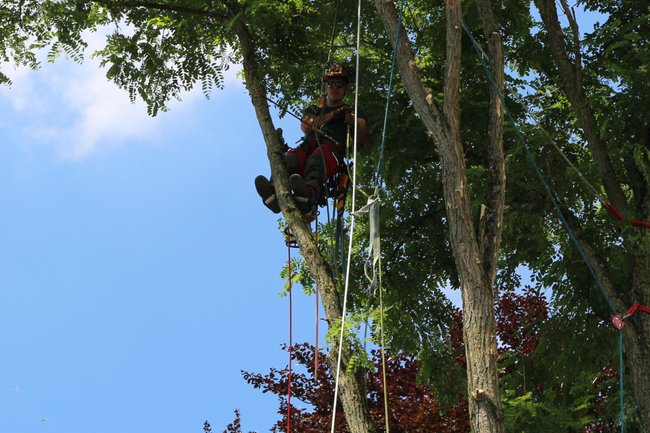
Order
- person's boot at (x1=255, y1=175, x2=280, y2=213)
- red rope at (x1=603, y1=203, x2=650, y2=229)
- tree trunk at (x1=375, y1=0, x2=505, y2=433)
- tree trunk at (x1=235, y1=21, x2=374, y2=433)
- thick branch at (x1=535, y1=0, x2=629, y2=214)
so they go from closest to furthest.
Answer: tree trunk at (x1=375, y1=0, x2=505, y2=433)
tree trunk at (x1=235, y1=21, x2=374, y2=433)
person's boot at (x1=255, y1=175, x2=280, y2=213)
red rope at (x1=603, y1=203, x2=650, y2=229)
thick branch at (x1=535, y1=0, x2=629, y2=214)

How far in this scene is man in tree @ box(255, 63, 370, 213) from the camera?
830 centimetres

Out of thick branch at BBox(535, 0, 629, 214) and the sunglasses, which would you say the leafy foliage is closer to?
thick branch at BBox(535, 0, 629, 214)

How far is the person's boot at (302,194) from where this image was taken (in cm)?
818

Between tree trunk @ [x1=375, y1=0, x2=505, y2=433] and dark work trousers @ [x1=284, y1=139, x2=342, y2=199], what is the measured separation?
127 cm

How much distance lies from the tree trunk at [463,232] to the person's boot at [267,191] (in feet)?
5.11

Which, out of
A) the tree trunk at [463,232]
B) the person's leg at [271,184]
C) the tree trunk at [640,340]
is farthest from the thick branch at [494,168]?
the tree trunk at [640,340]

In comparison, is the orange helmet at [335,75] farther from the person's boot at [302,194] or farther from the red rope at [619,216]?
the red rope at [619,216]

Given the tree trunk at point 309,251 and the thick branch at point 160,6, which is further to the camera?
the thick branch at point 160,6

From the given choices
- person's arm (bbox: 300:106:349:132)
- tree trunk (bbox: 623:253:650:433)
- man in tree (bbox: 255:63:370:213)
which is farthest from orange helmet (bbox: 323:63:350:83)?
tree trunk (bbox: 623:253:650:433)

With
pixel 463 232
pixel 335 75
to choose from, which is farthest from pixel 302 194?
pixel 463 232

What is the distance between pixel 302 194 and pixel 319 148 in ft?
2.06

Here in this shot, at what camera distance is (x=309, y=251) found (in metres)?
7.89

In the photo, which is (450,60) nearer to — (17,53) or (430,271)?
(430,271)

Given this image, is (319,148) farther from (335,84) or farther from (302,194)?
(335,84)
